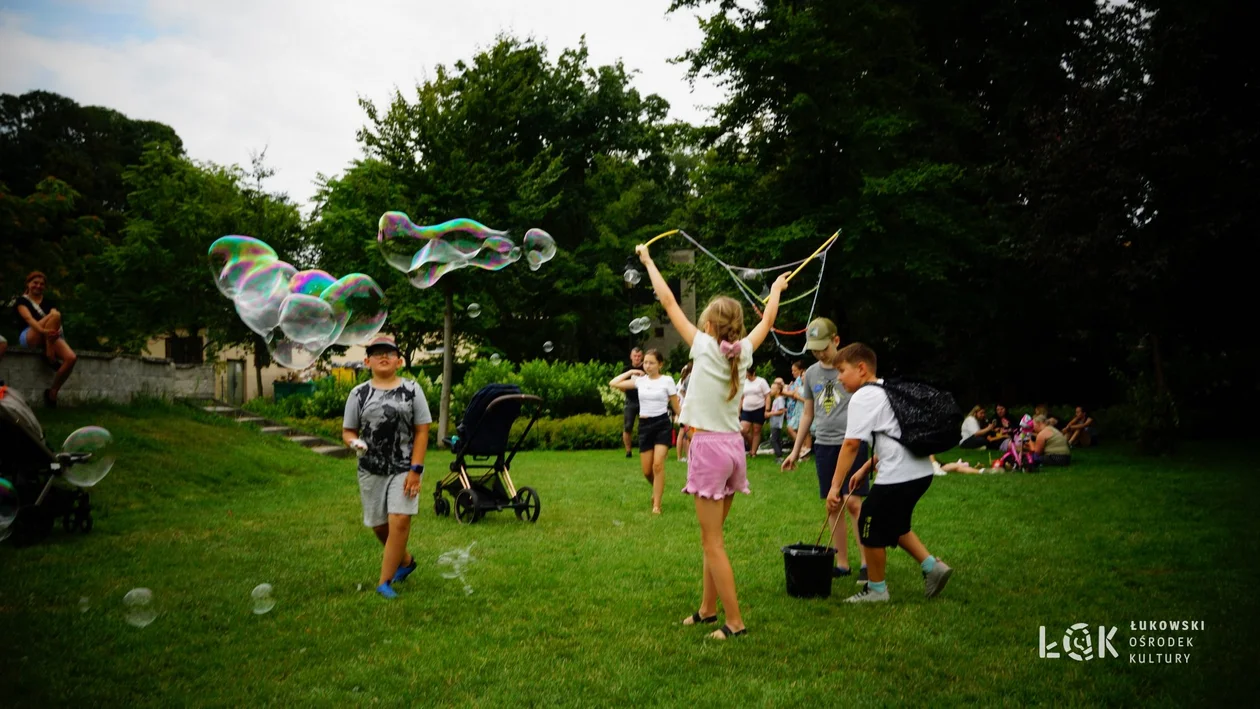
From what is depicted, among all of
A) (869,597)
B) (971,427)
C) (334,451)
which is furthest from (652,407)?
(971,427)

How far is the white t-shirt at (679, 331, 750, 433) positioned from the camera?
16.5ft

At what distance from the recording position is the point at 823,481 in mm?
7262

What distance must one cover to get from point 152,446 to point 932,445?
11422 millimetres

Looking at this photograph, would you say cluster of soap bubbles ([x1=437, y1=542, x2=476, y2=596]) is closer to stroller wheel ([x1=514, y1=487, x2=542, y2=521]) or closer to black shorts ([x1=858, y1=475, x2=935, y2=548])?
stroller wheel ([x1=514, y1=487, x2=542, y2=521])

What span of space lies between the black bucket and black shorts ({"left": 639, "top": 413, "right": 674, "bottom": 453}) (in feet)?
14.9

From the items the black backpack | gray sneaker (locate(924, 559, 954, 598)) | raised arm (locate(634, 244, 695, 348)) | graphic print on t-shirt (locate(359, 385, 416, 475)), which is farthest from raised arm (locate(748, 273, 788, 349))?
graphic print on t-shirt (locate(359, 385, 416, 475))

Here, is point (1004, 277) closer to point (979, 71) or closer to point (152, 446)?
point (979, 71)

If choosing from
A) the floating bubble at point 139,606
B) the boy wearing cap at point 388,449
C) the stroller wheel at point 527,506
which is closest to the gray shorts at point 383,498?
the boy wearing cap at point 388,449

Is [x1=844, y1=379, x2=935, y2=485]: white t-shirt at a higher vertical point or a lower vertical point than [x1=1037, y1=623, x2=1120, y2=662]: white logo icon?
higher

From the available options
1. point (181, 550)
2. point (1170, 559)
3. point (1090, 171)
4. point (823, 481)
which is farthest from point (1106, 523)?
point (1090, 171)

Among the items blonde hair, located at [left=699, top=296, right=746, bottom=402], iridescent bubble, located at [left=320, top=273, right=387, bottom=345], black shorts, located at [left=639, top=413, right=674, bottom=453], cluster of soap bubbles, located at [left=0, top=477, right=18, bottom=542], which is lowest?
cluster of soap bubbles, located at [left=0, top=477, right=18, bottom=542]

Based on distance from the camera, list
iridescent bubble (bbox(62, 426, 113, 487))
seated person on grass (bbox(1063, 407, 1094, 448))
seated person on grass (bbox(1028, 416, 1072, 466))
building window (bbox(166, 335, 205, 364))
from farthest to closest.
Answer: building window (bbox(166, 335, 205, 364)), seated person on grass (bbox(1063, 407, 1094, 448)), seated person on grass (bbox(1028, 416, 1072, 466)), iridescent bubble (bbox(62, 426, 113, 487))

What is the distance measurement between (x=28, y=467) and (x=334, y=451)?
9.96 metres

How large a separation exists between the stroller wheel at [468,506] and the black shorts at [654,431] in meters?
2.23
